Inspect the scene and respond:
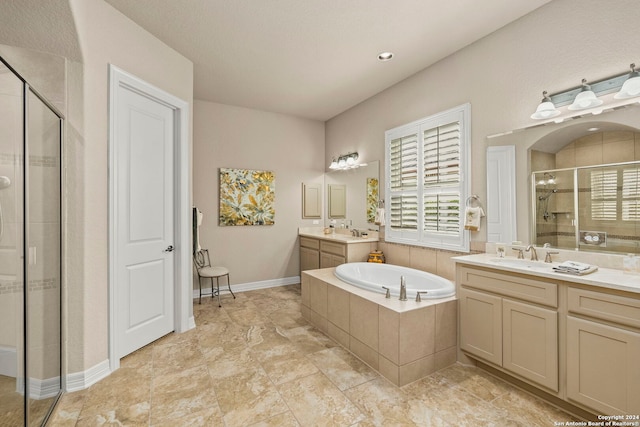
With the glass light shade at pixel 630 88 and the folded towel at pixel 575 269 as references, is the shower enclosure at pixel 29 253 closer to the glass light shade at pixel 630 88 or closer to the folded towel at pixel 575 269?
the folded towel at pixel 575 269

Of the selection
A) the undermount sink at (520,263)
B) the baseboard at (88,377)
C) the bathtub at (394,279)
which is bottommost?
the baseboard at (88,377)

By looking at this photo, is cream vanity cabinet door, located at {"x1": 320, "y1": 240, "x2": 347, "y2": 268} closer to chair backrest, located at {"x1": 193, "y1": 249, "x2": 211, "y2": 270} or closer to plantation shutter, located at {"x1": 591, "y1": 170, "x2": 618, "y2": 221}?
chair backrest, located at {"x1": 193, "y1": 249, "x2": 211, "y2": 270}

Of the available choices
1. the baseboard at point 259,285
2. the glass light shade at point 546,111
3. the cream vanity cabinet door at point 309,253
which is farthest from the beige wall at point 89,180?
the glass light shade at point 546,111

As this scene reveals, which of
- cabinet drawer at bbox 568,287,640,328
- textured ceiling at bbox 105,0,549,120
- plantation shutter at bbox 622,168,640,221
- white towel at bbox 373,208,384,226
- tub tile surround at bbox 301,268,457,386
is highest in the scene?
textured ceiling at bbox 105,0,549,120

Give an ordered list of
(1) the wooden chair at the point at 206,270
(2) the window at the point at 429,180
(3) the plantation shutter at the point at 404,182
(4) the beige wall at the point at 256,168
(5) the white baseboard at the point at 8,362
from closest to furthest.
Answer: (5) the white baseboard at the point at 8,362 → (2) the window at the point at 429,180 → (3) the plantation shutter at the point at 404,182 → (1) the wooden chair at the point at 206,270 → (4) the beige wall at the point at 256,168

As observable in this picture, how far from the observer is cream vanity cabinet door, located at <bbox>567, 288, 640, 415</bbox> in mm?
1565

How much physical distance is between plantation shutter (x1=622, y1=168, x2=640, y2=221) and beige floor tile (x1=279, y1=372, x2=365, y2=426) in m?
2.21

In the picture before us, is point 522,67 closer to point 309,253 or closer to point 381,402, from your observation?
point 381,402

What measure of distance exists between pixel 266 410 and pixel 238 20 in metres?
3.10

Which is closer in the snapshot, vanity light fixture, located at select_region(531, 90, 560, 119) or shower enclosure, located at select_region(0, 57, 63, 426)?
shower enclosure, located at select_region(0, 57, 63, 426)

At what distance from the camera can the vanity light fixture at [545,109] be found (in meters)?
2.26

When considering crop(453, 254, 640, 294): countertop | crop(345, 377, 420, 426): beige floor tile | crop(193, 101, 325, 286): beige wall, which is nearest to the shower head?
crop(345, 377, 420, 426): beige floor tile

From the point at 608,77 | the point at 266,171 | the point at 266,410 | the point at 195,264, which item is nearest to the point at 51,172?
the point at 266,410

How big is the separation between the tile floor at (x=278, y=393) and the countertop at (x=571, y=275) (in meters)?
0.87
